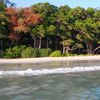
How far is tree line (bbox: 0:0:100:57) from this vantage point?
110ft

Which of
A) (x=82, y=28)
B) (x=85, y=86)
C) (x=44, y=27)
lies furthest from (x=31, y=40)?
(x=85, y=86)

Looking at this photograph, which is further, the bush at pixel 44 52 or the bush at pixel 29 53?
the bush at pixel 44 52

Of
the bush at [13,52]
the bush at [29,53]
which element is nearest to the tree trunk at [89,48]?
the bush at [29,53]

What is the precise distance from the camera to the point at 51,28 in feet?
114

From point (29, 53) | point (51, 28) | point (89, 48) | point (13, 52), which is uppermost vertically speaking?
point (51, 28)

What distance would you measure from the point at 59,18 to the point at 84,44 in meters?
5.00

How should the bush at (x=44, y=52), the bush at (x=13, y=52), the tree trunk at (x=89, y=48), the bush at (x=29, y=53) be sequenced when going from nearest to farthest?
the bush at (x=13, y=52), the bush at (x=29, y=53), the bush at (x=44, y=52), the tree trunk at (x=89, y=48)

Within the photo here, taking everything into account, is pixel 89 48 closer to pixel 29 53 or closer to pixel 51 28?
pixel 51 28

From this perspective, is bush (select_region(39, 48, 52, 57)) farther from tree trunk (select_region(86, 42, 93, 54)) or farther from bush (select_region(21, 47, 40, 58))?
tree trunk (select_region(86, 42, 93, 54))

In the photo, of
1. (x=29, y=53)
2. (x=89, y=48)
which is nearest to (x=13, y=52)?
(x=29, y=53)

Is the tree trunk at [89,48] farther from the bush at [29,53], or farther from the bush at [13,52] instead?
the bush at [13,52]

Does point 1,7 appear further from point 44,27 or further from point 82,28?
point 82,28

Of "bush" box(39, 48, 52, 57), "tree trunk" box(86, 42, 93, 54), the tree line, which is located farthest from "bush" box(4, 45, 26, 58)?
"tree trunk" box(86, 42, 93, 54)

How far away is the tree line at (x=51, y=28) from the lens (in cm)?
3366
